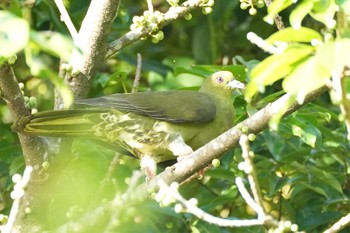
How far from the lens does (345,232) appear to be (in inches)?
151

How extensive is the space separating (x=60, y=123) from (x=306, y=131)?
113 cm

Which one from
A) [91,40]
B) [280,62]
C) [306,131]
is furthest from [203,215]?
[306,131]

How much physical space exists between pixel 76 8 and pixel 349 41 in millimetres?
3440

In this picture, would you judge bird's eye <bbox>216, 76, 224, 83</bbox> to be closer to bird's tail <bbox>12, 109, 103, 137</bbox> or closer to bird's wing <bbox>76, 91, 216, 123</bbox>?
bird's wing <bbox>76, 91, 216, 123</bbox>

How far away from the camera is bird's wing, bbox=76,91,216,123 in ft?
13.5

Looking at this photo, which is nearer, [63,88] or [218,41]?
[63,88]

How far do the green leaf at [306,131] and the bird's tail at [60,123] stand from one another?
3.17 feet

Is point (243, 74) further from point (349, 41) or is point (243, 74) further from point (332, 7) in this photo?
point (349, 41)

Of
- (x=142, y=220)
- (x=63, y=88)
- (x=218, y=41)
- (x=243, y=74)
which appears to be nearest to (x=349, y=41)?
(x=63, y=88)

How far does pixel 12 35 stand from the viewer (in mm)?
1708

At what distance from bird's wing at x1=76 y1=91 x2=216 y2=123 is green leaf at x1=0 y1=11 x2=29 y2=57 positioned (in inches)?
88.7

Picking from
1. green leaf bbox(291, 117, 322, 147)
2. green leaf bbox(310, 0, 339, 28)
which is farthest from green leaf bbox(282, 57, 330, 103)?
green leaf bbox(291, 117, 322, 147)

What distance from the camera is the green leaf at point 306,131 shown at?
3.76m

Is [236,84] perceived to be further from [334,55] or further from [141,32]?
[334,55]
